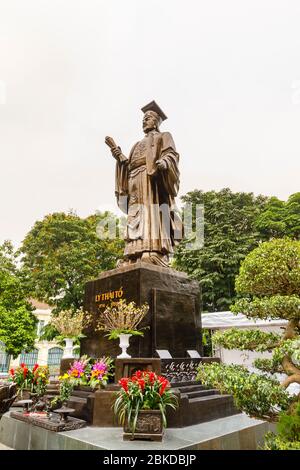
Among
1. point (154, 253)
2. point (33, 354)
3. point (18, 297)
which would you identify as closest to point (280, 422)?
point (154, 253)

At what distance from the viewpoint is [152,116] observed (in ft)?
26.2

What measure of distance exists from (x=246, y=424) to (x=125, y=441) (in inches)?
80.2

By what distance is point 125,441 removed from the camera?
11.9ft

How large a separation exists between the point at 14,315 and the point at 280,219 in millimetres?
15160

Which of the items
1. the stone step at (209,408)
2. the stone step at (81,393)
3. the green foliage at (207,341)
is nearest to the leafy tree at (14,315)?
the green foliage at (207,341)

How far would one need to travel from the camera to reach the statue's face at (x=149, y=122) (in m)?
7.93

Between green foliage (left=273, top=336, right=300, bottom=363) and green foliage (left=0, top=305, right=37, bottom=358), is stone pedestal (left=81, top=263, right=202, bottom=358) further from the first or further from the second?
green foliage (left=0, top=305, right=37, bottom=358)

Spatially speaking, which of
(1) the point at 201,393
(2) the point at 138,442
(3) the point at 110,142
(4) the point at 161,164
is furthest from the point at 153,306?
(3) the point at 110,142

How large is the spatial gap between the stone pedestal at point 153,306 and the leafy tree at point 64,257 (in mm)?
8585

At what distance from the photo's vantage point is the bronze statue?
6.92 metres

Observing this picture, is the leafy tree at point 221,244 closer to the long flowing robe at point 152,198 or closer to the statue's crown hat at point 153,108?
the long flowing robe at point 152,198

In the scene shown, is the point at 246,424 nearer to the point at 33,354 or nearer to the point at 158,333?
the point at 158,333

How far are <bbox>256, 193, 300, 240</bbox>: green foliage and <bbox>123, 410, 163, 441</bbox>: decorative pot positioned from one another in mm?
16294

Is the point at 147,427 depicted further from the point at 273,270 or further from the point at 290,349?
the point at 273,270
